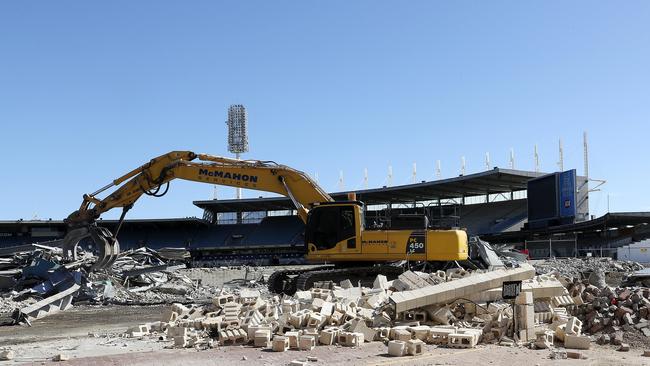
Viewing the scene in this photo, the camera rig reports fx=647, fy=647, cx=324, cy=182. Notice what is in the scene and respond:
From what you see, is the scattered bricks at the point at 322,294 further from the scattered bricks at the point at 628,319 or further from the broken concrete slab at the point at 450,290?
the scattered bricks at the point at 628,319

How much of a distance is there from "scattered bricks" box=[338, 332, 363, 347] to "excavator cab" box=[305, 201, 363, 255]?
285 inches

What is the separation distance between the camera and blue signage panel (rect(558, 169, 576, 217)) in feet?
160

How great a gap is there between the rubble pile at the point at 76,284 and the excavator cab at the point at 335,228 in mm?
Answer: 5726

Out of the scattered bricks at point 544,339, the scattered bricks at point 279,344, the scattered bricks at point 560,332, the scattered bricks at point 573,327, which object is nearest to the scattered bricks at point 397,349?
the scattered bricks at point 279,344

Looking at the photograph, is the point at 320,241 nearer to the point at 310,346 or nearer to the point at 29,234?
the point at 310,346

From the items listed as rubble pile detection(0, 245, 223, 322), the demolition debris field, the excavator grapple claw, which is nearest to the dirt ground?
the demolition debris field

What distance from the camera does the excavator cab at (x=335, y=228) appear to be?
59.4ft

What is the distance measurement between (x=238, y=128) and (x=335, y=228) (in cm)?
6923

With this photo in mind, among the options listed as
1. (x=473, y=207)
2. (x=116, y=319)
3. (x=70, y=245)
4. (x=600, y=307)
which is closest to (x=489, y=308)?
(x=600, y=307)

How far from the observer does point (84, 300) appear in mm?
20578

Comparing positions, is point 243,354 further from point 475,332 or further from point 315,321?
point 475,332

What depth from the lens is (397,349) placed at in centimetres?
996

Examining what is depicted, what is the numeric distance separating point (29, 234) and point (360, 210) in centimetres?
6163

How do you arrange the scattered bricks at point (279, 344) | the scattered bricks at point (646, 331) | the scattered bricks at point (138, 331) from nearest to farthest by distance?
the scattered bricks at point (279, 344), the scattered bricks at point (646, 331), the scattered bricks at point (138, 331)
